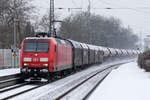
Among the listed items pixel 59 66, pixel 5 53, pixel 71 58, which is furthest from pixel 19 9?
pixel 59 66

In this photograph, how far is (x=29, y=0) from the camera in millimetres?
43812

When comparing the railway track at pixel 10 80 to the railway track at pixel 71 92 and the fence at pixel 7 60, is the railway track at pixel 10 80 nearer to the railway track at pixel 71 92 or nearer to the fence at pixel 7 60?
the railway track at pixel 71 92

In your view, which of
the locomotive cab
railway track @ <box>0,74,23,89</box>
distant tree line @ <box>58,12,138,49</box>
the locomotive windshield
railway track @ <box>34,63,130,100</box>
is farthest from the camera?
distant tree line @ <box>58,12,138,49</box>

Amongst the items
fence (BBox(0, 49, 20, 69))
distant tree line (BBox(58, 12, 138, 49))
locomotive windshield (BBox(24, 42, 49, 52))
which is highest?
distant tree line (BBox(58, 12, 138, 49))

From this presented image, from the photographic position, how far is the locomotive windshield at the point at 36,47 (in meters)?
18.5

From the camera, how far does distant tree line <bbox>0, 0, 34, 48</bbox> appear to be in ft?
130

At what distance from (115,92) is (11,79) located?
7.18 m

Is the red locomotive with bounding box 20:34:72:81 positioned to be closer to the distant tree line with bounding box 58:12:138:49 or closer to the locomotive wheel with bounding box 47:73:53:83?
Result: the locomotive wheel with bounding box 47:73:53:83

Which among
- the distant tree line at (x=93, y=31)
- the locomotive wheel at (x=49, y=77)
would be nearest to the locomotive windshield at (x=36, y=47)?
the locomotive wheel at (x=49, y=77)

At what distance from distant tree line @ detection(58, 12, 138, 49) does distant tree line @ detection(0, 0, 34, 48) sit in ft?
28.7

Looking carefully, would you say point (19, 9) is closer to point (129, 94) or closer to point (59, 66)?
point (59, 66)

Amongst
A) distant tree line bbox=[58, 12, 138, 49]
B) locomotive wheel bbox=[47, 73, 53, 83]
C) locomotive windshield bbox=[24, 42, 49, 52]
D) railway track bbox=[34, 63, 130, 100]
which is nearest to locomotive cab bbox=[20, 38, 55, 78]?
locomotive windshield bbox=[24, 42, 49, 52]

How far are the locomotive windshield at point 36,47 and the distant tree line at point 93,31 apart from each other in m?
24.3

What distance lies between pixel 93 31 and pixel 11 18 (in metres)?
35.5
